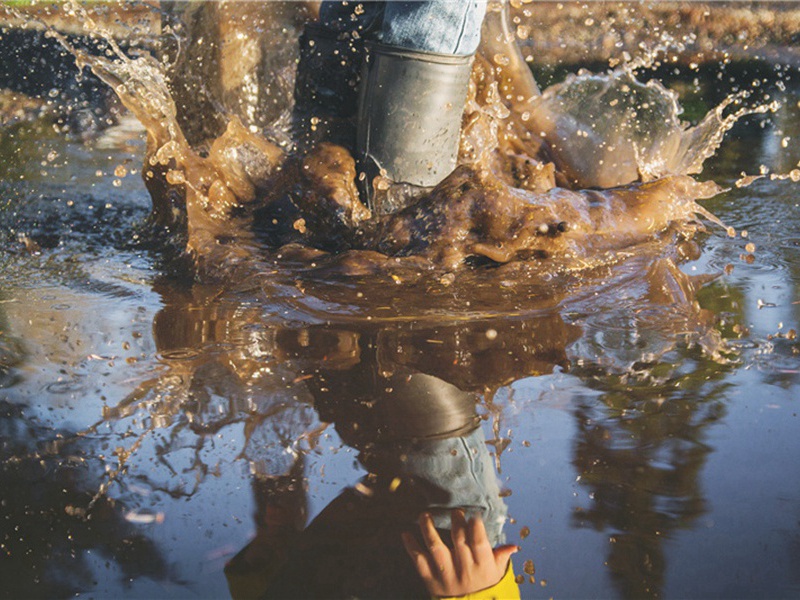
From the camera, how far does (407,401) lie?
192 cm

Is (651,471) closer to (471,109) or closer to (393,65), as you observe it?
(393,65)

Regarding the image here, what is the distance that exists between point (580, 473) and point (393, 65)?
A: 1680mm

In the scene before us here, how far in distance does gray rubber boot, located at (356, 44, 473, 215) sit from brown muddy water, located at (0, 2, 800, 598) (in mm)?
145

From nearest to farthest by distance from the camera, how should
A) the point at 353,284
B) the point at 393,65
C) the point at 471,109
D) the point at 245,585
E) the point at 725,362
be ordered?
the point at 245,585 → the point at 725,362 → the point at 353,284 → the point at 393,65 → the point at 471,109

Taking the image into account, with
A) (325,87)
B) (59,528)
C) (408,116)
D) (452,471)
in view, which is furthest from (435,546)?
(325,87)

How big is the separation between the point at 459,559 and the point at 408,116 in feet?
5.99

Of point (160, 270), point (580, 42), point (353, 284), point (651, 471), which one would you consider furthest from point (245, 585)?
point (580, 42)

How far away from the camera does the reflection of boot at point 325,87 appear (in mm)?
3398

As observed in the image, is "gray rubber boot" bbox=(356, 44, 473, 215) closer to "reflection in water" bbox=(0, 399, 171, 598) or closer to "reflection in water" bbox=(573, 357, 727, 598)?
"reflection in water" bbox=(573, 357, 727, 598)

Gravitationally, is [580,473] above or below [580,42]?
below

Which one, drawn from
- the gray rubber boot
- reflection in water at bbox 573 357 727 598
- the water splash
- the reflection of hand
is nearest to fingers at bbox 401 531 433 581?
the reflection of hand

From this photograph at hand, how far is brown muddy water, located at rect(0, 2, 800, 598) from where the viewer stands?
142cm

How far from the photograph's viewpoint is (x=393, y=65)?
294 cm

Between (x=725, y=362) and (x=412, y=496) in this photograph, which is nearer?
(x=412, y=496)
